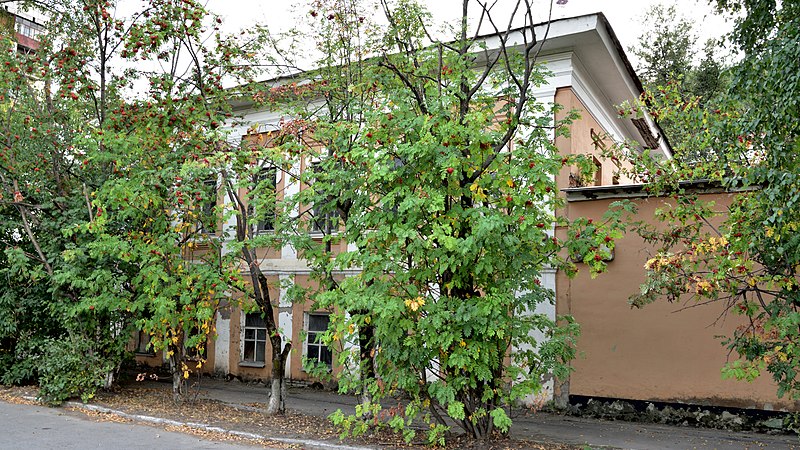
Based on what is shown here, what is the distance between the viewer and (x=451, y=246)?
7.11 m

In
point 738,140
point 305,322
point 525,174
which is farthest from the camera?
point 305,322

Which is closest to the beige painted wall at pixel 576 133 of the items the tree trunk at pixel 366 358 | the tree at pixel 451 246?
the tree at pixel 451 246

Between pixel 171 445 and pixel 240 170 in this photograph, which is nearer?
pixel 171 445

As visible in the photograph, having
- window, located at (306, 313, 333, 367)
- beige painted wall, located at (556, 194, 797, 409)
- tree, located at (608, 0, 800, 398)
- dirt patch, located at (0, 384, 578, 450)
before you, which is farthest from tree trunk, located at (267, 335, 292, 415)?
tree, located at (608, 0, 800, 398)

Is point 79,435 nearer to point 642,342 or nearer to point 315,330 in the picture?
point 315,330

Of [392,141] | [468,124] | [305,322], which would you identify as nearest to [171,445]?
[392,141]

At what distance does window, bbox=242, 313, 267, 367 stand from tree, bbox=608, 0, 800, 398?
9684 mm

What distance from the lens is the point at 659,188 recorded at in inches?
377

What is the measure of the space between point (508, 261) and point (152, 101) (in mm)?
7416

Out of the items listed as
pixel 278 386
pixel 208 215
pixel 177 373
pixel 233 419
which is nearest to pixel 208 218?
pixel 208 215

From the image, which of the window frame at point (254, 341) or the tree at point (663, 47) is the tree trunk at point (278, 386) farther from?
the tree at point (663, 47)

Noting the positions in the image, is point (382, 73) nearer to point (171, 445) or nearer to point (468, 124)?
point (468, 124)

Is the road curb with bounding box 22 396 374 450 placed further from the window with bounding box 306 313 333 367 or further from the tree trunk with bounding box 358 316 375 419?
the window with bounding box 306 313 333 367

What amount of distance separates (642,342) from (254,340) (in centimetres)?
913
